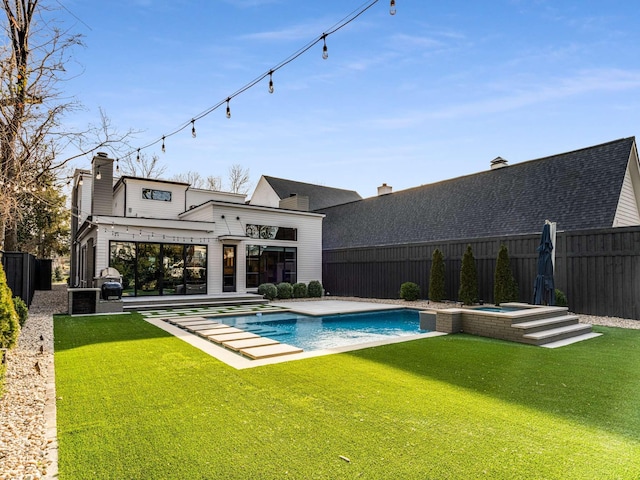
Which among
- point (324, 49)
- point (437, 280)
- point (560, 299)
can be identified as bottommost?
point (560, 299)

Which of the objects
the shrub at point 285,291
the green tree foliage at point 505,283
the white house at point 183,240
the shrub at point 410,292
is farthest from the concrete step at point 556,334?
the white house at point 183,240

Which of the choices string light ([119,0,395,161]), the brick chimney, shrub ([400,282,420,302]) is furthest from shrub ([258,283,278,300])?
string light ([119,0,395,161])

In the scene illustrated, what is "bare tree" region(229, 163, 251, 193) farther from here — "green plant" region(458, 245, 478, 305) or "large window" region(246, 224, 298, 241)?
"green plant" region(458, 245, 478, 305)

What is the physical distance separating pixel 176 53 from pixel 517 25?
25.0 ft

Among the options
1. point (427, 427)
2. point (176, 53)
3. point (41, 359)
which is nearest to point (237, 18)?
point (176, 53)

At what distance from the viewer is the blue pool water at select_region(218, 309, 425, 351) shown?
300 inches

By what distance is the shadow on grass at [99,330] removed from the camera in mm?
6523

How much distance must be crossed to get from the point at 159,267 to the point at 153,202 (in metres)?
4.30

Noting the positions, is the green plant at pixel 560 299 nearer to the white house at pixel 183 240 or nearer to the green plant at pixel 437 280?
the green plant at pixel 437 280

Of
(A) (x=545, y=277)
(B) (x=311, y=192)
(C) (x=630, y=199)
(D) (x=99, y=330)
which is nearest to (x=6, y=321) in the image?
(D) (x=99, y=330)

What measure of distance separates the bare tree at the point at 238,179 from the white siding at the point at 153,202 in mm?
17597

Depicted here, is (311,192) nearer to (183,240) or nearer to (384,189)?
(384,189)

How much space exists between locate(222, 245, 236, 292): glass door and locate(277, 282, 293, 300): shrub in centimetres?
187

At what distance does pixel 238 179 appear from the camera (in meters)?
34.6
